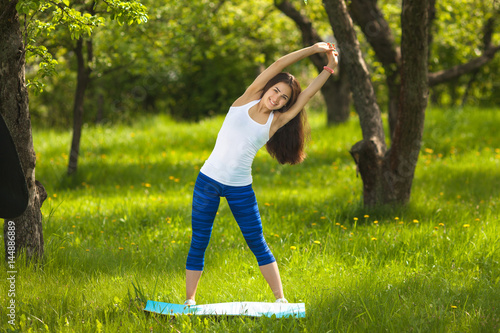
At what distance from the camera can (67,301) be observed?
331cm

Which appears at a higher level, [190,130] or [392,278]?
[392,278]

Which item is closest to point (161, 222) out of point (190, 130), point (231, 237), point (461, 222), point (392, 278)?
point (231, 237)

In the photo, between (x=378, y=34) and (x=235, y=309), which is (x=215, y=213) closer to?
(x=235, y=309)

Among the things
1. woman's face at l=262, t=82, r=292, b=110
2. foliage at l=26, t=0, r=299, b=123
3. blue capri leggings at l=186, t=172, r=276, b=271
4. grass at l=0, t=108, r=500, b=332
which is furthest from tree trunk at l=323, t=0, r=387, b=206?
foliage at l=26, t=0, r=299, b=123

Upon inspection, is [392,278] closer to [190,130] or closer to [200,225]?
[200,225]

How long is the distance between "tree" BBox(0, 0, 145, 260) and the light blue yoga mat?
1339mm

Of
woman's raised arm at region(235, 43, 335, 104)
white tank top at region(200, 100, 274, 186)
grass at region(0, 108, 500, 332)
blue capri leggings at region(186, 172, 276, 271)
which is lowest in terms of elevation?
grass at region(0, 108, 500, 332)

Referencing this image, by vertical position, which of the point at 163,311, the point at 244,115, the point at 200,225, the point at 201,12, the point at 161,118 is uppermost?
the point at 201,12

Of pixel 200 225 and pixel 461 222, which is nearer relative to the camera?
pixel 200 225

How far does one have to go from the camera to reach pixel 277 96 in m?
3.13

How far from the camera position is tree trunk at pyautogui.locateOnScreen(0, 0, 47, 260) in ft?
11.6

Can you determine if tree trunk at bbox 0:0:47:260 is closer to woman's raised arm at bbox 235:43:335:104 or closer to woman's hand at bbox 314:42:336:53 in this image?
woman's raised arm at bbox 235:43:335:104

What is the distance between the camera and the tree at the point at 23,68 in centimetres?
342

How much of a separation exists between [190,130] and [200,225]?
8.50 metres
